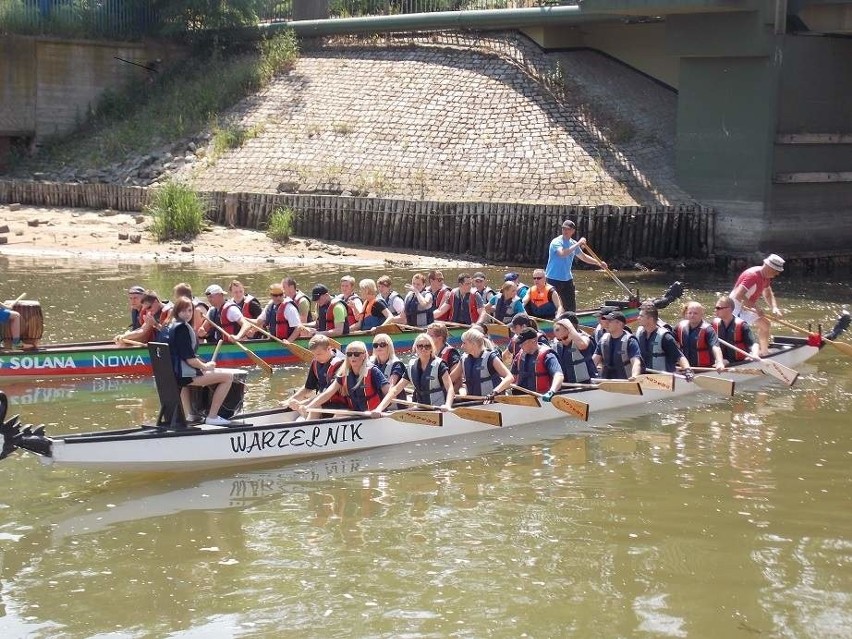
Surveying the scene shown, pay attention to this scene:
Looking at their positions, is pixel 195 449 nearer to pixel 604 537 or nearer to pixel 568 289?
pixel 604 537

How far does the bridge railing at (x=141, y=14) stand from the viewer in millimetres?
36406

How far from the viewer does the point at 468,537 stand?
34.9 feet

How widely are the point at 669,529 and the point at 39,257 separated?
1934cm

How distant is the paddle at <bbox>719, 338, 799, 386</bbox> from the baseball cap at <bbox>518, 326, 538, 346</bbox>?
11.1 ft

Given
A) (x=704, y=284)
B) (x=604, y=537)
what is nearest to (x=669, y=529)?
(x=604, y=537)

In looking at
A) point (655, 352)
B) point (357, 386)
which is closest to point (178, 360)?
point (357, 386)

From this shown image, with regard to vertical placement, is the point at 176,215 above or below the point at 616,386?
above

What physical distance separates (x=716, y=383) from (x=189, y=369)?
6859mm

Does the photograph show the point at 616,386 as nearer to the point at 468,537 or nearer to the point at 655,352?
the point at 655,352

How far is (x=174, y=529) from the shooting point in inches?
425

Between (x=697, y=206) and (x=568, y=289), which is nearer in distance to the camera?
(x=568, y=289)

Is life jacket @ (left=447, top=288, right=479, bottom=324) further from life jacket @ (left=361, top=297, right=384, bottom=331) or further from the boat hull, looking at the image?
the boat hull

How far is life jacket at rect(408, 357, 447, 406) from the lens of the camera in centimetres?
1345

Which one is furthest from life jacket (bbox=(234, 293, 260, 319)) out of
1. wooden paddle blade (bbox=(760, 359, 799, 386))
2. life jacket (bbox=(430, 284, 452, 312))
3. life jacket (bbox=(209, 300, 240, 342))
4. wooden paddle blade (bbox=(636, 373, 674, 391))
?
wooden paddle blade (bbox=(760, 359, 799, 386))
